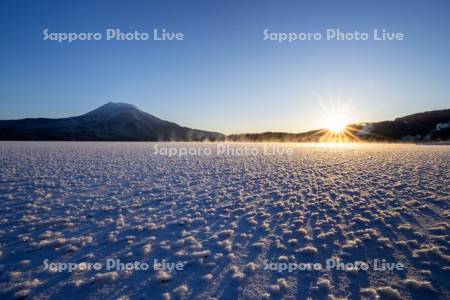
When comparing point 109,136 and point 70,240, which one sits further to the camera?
point 109,136

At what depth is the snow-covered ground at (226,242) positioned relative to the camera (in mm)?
4422

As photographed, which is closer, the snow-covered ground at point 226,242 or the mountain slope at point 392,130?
the snow-covered ground at point 226,242

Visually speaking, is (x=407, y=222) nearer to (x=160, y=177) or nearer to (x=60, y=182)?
(x=160, y=177)

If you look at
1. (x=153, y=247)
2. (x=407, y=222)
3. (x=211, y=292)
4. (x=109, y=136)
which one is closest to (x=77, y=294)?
(x=153, y=247)

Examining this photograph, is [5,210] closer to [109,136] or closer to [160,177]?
[160,177]

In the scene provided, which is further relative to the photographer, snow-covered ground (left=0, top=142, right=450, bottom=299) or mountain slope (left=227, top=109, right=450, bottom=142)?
mountain slope (left=227, top=109, right=450, bottom=142)

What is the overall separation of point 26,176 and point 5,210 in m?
7.45

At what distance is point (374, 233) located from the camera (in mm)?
6586

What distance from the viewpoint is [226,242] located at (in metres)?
6.14

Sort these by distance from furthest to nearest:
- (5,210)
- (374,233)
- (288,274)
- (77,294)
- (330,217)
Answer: (5,210) < (330,217) < (374,233) < (288,274) < (77,294)

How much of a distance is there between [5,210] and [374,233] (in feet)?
37.3

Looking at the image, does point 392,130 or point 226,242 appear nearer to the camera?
point 226,242

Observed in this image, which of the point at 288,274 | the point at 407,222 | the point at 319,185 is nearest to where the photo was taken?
the point at 288,274

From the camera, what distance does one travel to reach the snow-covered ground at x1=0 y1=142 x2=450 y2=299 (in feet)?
14.5
